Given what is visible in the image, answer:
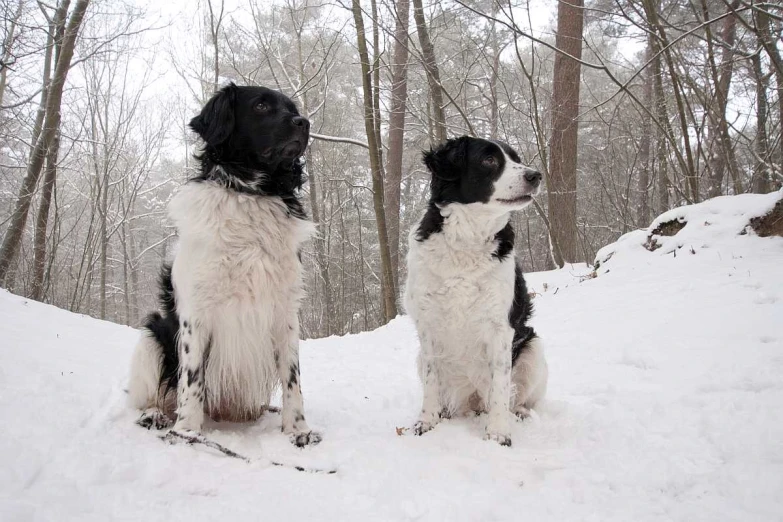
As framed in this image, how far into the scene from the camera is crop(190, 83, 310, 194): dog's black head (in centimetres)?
271

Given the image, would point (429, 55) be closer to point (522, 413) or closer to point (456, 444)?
point (522, 413)

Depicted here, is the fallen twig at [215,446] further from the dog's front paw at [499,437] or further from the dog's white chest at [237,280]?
the dog's front paw at [499,437]

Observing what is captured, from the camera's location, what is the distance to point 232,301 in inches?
96.7

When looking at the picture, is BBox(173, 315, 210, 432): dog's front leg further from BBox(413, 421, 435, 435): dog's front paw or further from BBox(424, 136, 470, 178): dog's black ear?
BBox(424, 136, 470, 178): dog's black ear

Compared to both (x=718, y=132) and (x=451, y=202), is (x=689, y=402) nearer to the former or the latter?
(x=451, y=202)

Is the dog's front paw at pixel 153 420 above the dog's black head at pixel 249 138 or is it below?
below

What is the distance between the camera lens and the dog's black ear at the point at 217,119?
2695mm

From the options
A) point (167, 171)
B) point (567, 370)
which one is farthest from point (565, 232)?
point (167, 171)

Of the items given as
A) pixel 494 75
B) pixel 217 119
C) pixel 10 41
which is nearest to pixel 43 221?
pixel 10 41

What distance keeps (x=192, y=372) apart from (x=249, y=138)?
1316 millimetres

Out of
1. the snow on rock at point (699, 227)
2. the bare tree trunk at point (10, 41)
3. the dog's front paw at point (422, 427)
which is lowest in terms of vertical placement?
the dog's front paw at point (422, 427)

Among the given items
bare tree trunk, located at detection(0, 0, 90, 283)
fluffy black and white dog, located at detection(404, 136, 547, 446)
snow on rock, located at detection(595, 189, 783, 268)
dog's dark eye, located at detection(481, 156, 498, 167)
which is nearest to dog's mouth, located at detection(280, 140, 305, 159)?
fluffy black and white dog, located at detection(404, 136, 547, 446)

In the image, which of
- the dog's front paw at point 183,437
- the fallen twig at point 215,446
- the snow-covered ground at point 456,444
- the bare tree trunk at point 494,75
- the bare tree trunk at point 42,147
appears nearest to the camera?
the snow-covered ground at point 456,444

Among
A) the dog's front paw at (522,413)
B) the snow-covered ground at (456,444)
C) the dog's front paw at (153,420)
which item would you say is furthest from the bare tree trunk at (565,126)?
the dog's front paw at (153,420)
